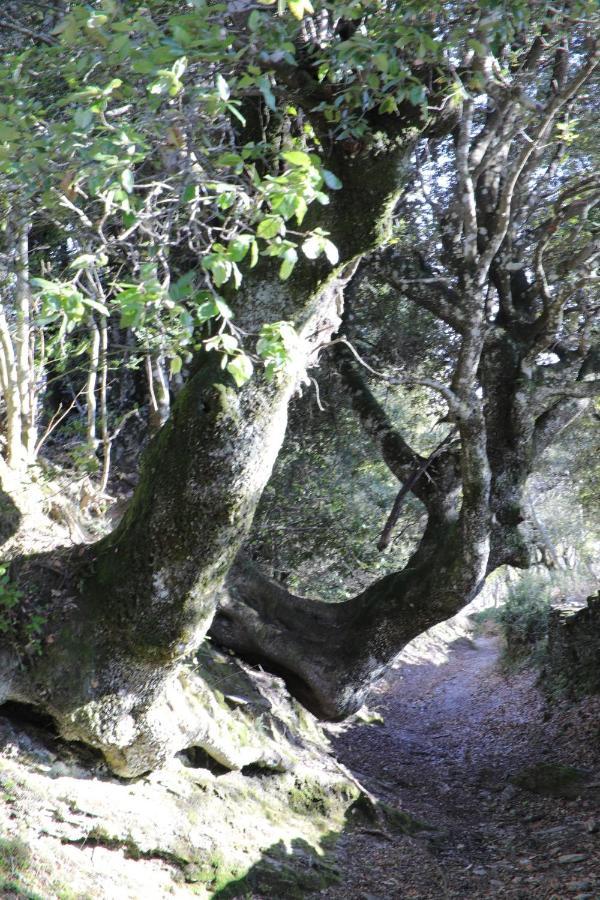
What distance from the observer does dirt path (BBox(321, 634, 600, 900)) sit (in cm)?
616

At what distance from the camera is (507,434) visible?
825 cm

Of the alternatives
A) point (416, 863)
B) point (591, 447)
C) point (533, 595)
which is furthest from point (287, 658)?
point (533, 595)

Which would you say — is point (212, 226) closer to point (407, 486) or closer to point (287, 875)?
point (407, 486)

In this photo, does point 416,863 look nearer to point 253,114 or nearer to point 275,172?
point 275,172

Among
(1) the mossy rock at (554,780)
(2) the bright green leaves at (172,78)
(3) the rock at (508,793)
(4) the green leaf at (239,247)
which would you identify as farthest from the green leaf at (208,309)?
(3) the rock at (508,793)

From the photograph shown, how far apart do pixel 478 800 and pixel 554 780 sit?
0.91 m

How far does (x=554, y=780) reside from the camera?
27.7 feet

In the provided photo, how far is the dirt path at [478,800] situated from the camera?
243 inches

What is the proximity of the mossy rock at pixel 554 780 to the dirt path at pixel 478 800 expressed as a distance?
86mm

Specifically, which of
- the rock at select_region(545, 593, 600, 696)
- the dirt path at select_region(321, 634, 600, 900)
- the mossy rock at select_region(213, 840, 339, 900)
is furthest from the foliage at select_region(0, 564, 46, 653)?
the rock at select_region(545, 593, 600, 696)

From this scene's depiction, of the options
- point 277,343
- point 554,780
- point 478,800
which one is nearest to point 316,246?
point 277,343

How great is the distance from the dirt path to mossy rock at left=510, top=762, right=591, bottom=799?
0.09 meters

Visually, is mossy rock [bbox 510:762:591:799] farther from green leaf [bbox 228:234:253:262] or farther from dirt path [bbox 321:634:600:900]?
green leaf [bbox 228:234:253:262]

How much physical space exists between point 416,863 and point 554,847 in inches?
48.9
